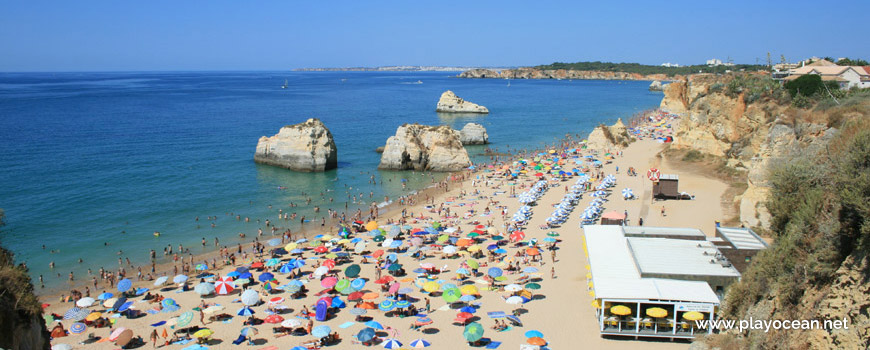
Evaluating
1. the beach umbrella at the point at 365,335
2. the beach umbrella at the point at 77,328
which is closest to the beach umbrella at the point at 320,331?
the beach umbrella at the point at 365,335

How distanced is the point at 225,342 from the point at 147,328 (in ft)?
11.4

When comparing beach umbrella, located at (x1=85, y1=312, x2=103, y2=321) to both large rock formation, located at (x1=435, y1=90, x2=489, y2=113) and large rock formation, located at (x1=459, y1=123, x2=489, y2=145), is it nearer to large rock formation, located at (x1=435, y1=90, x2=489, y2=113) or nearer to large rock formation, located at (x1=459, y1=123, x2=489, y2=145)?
large rock formation, located at (x1=459, y1=123, x2=489, y2=145)

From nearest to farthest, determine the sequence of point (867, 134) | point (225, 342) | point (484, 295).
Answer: point (867, 134), point (225, 342), point (484, 295)

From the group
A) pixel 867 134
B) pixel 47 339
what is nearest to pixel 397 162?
pixel 47 339

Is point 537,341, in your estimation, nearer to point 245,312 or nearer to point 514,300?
point 514,300

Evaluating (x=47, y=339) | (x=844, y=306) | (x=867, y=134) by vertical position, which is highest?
(x=867, y=134)

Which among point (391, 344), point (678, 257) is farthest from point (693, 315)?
point (391, 344)

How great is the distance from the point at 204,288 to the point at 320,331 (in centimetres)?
681

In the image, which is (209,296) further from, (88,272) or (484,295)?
(484,295)

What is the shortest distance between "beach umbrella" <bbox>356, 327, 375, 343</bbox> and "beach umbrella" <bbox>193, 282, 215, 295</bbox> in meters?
7.74

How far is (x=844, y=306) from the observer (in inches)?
375

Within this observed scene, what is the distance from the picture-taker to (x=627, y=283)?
1733 cm

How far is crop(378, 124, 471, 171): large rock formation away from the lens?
155 feet

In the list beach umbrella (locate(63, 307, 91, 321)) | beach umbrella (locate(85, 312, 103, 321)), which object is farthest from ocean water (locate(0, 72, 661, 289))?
beach umbrella (locate(85, 312, 103, 321))
